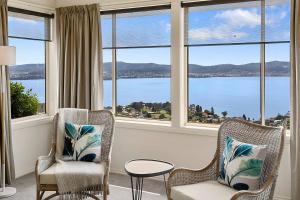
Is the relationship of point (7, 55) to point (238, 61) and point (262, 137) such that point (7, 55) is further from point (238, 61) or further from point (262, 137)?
point (262, 137)

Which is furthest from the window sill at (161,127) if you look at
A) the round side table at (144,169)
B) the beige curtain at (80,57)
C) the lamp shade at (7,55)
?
the lamp shade at (7,55)

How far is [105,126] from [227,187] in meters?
1.58

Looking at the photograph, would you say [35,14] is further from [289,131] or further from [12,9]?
[289,131]

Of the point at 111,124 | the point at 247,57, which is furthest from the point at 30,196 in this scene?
the point at 247,57

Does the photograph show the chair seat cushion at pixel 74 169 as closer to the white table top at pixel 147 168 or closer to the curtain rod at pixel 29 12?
the white table top at pixel 147 168

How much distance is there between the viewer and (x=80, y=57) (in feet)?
15.1

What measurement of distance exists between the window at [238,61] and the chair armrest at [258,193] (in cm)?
126

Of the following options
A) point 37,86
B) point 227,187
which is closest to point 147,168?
point 227,187

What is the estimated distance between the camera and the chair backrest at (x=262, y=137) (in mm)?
2736

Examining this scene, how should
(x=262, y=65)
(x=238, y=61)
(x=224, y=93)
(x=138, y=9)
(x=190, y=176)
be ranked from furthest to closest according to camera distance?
(x=138, y=9) → (x=224, y=93) → (x=238, y=61) → (x=262, y=65) → (x=190, y=176)

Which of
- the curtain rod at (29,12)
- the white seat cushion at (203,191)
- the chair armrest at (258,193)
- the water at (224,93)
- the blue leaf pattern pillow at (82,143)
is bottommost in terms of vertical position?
the white seat cushion at (203,191)

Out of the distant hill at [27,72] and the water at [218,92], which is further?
the distant hill at [27,72]

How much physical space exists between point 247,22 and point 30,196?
309 cm

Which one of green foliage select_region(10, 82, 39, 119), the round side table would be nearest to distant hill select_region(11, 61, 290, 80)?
green foliage select_region(10, 82, 39, 119)
